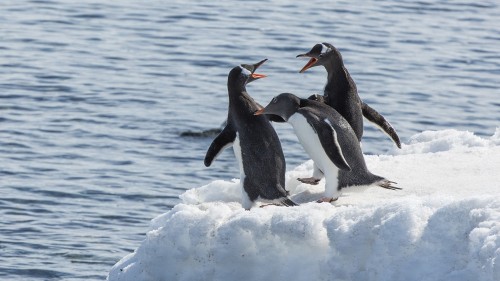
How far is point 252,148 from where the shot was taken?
9.80 metres

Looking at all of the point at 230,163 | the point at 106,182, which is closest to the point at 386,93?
the point at 230,163

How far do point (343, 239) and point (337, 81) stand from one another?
2.42 m

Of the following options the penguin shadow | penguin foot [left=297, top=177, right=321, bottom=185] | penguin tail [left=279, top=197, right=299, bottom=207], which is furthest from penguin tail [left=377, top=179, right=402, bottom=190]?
penguin foot [left=297, top=177, right=321, bottom=185]

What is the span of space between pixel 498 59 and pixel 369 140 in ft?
23.6

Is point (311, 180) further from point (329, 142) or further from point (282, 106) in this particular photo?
point (329, 142)

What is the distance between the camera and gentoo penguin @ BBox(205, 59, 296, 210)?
9.70m

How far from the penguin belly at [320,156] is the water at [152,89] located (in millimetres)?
2866

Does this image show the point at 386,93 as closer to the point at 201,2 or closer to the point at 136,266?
the point at 201,2

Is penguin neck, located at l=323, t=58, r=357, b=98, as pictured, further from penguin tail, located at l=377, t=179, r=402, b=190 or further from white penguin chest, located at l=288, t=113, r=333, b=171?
penguin tail, located at l=377, t=179, r=402, b=190

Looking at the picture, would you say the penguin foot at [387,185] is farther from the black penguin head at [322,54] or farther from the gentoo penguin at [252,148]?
the black penguin head at [322,54]

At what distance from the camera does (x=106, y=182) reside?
596 inches

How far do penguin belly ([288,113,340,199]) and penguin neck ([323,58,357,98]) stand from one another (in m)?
0.75

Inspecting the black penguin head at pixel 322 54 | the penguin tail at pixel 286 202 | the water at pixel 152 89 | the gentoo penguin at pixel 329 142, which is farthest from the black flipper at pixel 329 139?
the water at pixel 152 89

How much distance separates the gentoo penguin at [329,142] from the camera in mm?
9508
